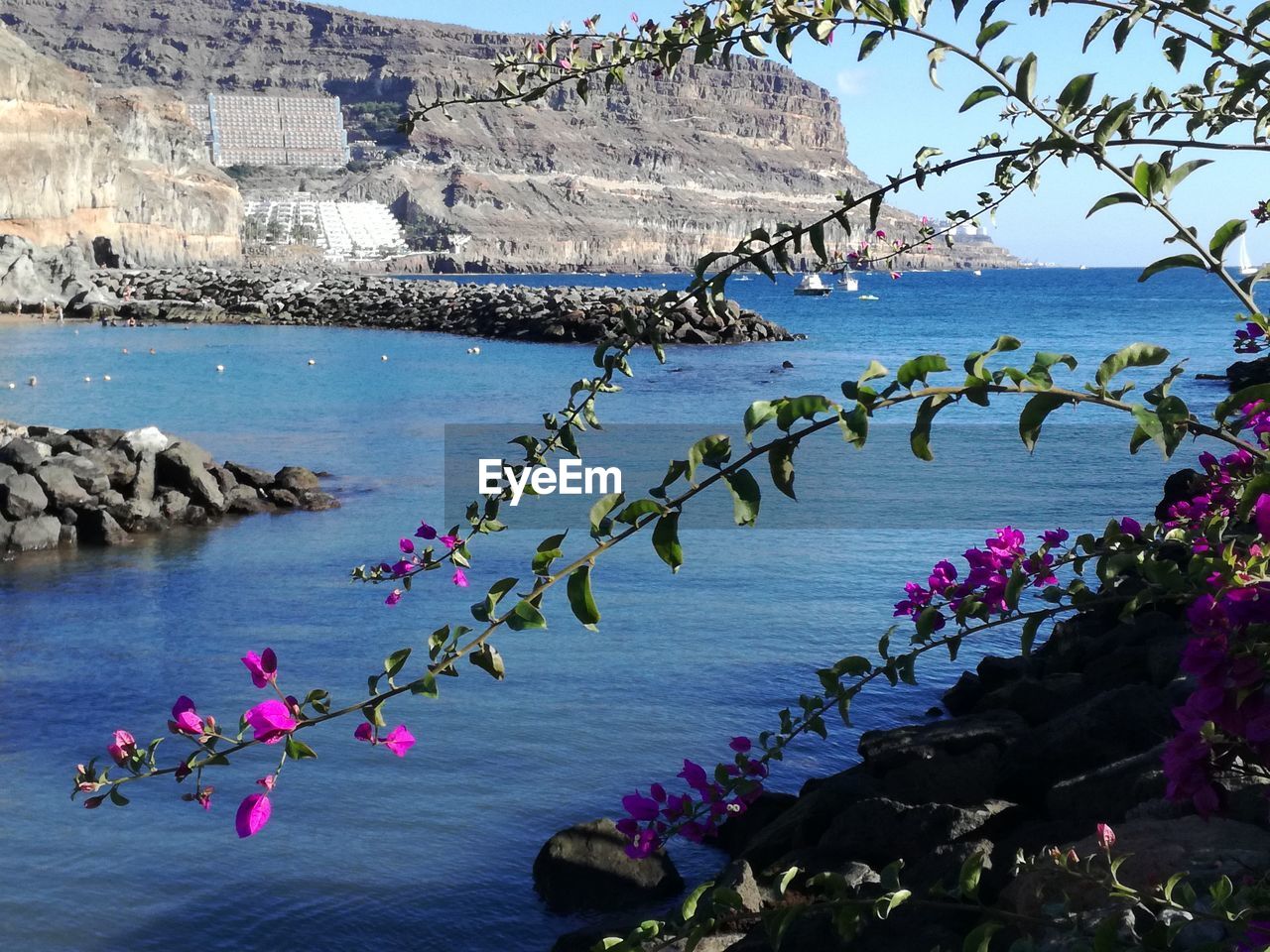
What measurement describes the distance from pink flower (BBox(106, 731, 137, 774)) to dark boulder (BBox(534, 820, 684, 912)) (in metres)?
2.73

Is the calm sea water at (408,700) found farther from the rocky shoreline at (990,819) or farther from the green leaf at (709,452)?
the green leaf at (709,452)

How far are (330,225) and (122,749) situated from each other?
15221 cm

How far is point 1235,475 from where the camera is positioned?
301 cm

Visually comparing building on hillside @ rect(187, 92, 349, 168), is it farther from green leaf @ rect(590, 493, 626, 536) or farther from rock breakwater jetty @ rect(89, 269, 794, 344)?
green leaf @ rect(590, 493, 626, 536)

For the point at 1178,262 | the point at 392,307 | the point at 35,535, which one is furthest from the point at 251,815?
the point at 392,307

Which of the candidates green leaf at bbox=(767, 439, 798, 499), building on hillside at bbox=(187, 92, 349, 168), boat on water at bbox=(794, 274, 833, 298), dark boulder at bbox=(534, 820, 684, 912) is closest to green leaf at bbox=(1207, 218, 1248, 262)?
green leaf at bbox=(767, 439, 798, 499)

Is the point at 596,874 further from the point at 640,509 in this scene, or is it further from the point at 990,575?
the point at 640,509

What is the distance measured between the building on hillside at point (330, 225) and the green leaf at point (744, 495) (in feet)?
446

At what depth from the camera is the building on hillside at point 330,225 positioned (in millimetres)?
136500

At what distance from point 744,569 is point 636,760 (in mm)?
4058

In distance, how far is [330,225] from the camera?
483 ft

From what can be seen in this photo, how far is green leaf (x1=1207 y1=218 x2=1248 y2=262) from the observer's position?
1738 mm

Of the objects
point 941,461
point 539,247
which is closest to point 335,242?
point 539,247

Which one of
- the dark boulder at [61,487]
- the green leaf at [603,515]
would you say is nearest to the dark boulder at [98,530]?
the dark boulder at [61,487]
